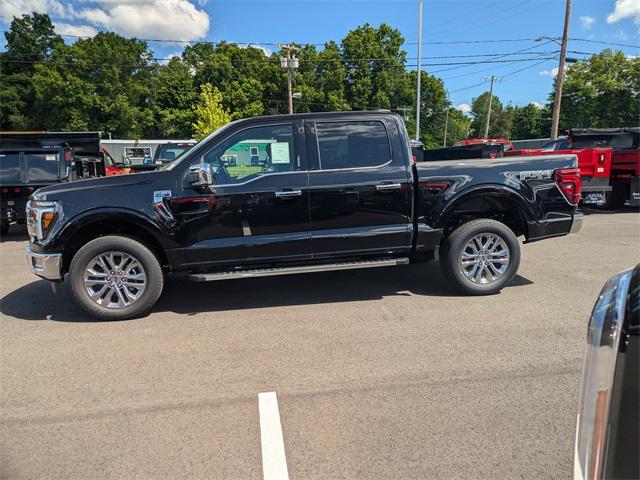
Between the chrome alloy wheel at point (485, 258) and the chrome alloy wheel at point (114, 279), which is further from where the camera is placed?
the chrome alloy wheel at point (485, 258)

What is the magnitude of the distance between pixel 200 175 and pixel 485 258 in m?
3.30

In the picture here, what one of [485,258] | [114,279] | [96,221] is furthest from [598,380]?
[96,221]

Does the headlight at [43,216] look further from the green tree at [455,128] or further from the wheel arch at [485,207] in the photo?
the green tree at [455,128]

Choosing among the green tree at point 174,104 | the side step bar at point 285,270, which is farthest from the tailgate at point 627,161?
the green tree at point 174,104

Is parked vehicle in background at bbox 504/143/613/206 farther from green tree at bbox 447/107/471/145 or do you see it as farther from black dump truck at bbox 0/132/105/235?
green tree at bbox 447/107/471/145

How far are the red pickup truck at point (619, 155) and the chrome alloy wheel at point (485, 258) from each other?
757 cm

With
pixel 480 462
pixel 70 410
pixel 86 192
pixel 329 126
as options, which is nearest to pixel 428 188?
pixel 329 126

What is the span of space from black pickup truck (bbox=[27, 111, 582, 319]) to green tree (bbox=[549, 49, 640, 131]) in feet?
183

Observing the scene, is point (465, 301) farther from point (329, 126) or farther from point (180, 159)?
point (180, 159)

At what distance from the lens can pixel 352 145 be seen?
5.03m

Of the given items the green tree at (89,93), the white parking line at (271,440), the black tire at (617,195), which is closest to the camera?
the white parking line at (271,440)

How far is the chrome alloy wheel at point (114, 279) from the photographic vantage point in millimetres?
4664

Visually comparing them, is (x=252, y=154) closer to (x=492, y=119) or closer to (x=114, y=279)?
(x=114, y=279)

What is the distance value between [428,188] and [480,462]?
3167mm
